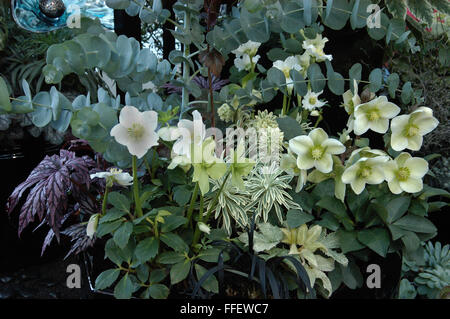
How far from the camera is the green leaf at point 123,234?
700 mm

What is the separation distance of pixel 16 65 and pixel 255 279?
150 centimetres

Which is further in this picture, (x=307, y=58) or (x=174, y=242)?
(x=307, y=58)

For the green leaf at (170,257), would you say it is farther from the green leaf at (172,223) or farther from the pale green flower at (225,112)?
the pale green flower at (225,112)

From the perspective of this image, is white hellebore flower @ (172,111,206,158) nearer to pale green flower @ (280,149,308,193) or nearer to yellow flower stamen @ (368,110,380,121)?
pale green flower @ (280,149,308,193)

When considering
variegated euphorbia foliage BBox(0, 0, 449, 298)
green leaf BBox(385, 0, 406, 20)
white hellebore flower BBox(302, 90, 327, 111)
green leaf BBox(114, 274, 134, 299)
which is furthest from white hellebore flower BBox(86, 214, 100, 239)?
green leaf BBox(385, 0, 406, 20)

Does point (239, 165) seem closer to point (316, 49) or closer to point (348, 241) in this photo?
point (348, 241)

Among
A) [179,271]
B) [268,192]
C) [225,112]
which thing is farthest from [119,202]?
[225,112]

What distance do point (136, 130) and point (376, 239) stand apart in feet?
1.67

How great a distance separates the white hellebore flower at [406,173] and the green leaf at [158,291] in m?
0.48

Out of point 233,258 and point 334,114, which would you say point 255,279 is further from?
point 334,114

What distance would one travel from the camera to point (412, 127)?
31.5 inches

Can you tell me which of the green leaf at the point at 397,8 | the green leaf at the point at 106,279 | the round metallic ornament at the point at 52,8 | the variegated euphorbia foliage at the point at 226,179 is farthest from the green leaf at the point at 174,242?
the round metallic ornament at the point at 52,8

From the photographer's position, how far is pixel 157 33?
204 cm

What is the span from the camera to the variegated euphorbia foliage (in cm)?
69
